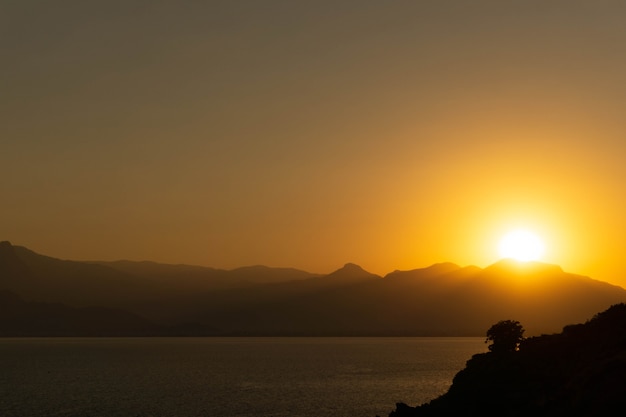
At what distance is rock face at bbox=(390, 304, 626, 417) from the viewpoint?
53938mm

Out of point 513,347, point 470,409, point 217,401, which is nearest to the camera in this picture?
point 470,409

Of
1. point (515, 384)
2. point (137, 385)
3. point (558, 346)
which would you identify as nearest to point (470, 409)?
point (515, 384)

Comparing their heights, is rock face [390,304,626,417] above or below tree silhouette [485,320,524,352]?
below

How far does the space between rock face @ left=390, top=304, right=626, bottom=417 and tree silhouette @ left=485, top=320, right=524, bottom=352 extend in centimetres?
307

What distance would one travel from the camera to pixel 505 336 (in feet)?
306

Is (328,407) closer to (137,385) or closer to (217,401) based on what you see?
(217,401)

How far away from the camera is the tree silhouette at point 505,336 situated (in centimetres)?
9206

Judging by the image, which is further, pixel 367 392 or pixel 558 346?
pixel 367 392

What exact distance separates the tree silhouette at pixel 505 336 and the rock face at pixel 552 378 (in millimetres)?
3073

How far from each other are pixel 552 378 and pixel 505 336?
77.5ft

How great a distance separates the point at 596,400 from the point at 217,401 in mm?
92463

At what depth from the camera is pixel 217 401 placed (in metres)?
135

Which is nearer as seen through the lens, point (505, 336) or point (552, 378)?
point (552, 378)

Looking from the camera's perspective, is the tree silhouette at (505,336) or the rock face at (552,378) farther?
the tree silhouette at (505,336)
